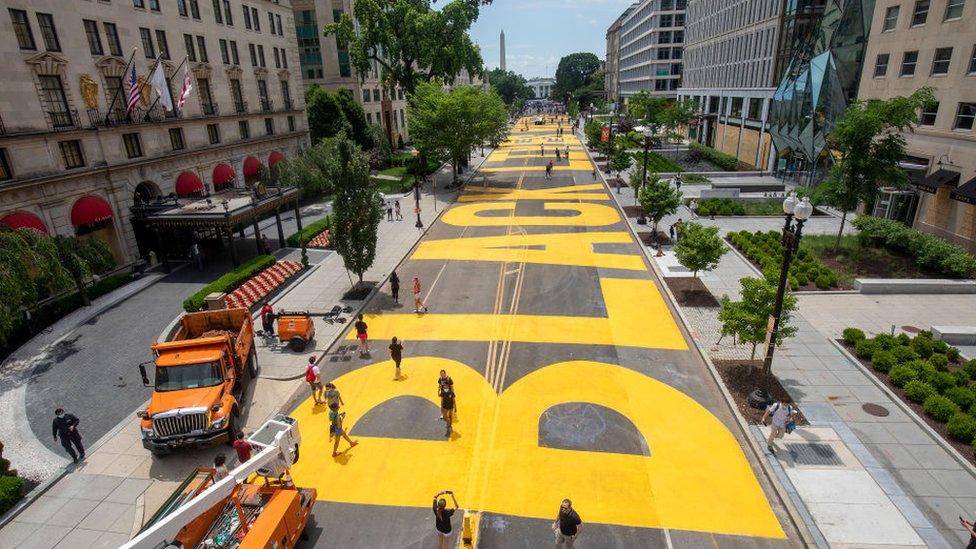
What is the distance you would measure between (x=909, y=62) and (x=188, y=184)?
46.9 metres

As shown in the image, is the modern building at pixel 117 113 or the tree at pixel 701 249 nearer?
the tree at pixel 701 249

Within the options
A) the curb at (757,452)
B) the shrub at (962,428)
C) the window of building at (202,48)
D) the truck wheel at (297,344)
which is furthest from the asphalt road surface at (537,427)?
the window of building at (202,48)

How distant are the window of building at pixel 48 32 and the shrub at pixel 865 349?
3883 cm

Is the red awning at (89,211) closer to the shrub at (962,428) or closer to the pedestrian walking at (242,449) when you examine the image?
Result: the pedestrian walking at (242,449)

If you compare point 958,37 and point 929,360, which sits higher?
point 958,37

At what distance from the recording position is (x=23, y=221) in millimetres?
24000

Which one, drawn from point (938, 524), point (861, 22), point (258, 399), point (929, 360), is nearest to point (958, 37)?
point (861, 22)

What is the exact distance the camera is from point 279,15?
47.3m

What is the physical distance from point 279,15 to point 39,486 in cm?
4608

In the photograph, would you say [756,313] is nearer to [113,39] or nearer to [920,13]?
[920,13]

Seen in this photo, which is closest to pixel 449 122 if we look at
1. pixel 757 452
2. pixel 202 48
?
pixel 202 48

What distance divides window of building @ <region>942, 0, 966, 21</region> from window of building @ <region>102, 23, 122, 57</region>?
1848 inches

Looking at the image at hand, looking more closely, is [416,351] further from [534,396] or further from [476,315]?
[534,396]

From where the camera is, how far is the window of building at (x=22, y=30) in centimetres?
2433
